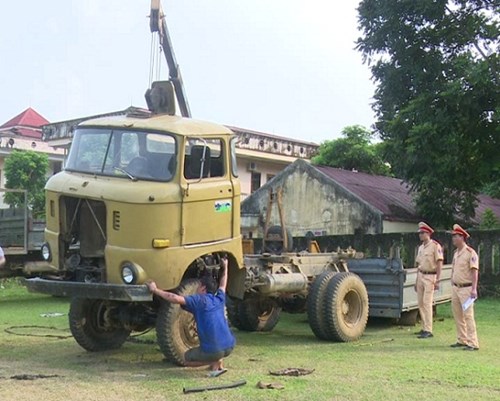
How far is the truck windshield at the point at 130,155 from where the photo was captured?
8.73m

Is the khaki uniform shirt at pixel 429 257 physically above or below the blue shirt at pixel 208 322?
above

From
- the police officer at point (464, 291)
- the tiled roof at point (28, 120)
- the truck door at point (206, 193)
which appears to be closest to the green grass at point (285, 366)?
the police officer at point (464, 291)

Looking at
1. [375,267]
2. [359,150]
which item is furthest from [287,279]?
[359,150]

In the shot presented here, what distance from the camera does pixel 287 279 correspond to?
10586 mm

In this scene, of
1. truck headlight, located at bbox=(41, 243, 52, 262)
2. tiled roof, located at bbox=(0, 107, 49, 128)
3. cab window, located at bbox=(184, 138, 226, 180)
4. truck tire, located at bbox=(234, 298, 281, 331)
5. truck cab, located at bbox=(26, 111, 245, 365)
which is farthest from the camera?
tiled roof, located at bbox=(0, 107, 49, 128)

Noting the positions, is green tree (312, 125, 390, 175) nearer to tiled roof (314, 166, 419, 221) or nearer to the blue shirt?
tiled roof (314, 166, 419, 221)

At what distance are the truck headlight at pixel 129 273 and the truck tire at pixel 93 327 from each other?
142 cm

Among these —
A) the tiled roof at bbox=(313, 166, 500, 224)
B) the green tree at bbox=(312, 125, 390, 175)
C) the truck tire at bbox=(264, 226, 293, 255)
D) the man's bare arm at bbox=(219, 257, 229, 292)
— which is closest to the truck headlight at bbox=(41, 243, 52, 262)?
the man's bare arm at bbox=(219, 257, 229, 292)

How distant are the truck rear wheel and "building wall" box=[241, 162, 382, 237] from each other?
32.2ft

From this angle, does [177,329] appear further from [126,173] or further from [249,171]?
[249,171]

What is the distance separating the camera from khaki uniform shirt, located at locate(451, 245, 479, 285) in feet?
33.8

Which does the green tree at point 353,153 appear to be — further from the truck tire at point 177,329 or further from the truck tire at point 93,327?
the truck tire at point 177,329

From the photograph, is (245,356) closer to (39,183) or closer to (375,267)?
(375,267)

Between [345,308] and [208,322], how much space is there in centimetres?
368
